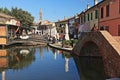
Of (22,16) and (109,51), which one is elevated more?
(22,16)

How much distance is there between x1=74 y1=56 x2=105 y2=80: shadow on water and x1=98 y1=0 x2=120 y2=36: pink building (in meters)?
5.24

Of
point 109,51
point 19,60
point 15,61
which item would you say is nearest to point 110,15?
point 19,60

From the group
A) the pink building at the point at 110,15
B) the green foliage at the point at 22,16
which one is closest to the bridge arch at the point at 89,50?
the pink building at the point at 110,15

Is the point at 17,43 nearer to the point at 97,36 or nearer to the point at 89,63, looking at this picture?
the point at 89,63

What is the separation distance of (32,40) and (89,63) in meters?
34.2

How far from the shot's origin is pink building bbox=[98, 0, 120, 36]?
3120 cm

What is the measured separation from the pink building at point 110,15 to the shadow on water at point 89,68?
5237mm

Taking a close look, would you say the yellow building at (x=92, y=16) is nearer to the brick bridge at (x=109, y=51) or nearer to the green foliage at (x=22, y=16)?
the brick bridge at (x=109, y=51)

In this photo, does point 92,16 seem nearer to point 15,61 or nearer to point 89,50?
point 89,50

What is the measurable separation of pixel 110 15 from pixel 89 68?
12909mm

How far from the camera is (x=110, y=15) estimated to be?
34.5m

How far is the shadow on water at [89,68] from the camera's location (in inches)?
777

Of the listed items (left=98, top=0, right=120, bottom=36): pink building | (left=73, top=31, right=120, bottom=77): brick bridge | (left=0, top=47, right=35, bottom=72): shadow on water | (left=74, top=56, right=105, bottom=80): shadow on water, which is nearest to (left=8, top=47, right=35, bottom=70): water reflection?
(left=0, top=47, right=35, bottom=72): shadow on water

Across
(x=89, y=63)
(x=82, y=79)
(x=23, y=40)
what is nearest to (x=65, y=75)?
(x=82, y=79)
